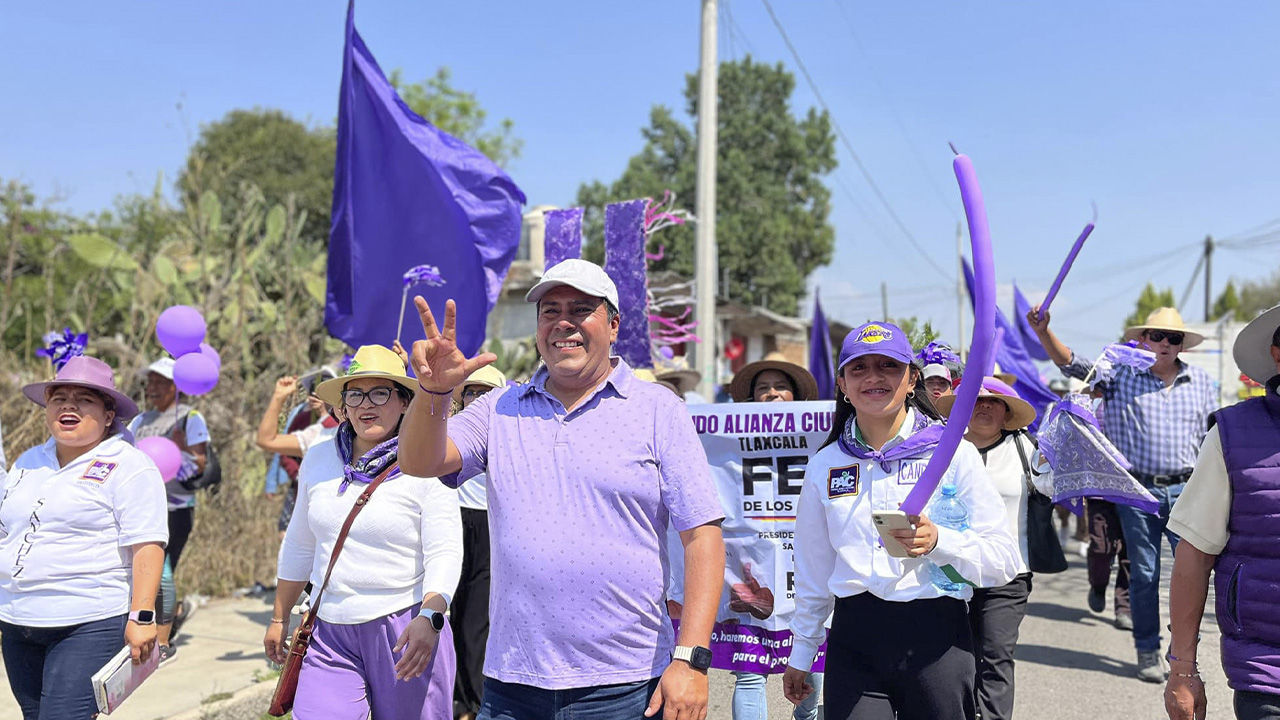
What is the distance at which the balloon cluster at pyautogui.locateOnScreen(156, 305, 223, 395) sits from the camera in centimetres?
659

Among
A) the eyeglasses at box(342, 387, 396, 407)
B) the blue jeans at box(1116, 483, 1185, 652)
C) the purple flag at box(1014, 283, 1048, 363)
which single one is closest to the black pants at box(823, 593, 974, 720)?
the eyeglasses at box(342, 387, 396, 407)

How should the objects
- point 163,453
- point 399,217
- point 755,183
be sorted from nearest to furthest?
1. point 163,453
2. point 399,217
3. point 755,183

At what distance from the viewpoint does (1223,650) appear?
3.18 meters

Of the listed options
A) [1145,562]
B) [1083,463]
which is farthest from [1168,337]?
[1083,463]

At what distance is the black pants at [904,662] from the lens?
11.0 ft

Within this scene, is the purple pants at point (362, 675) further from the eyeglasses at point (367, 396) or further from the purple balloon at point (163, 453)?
the purple balloon at point (163, 453)

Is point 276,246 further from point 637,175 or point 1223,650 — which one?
point 637,175

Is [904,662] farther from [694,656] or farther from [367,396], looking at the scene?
[367,396]

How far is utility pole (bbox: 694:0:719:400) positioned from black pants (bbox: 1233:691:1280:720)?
8023mm

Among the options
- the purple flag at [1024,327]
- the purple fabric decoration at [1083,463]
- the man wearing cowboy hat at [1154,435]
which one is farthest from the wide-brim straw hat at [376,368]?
the purple flag at [1024,327]

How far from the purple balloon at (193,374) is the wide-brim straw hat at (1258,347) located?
18.4ft

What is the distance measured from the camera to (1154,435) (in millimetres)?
6957

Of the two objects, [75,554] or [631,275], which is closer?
[75,554]

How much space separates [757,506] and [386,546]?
201 centimetres
